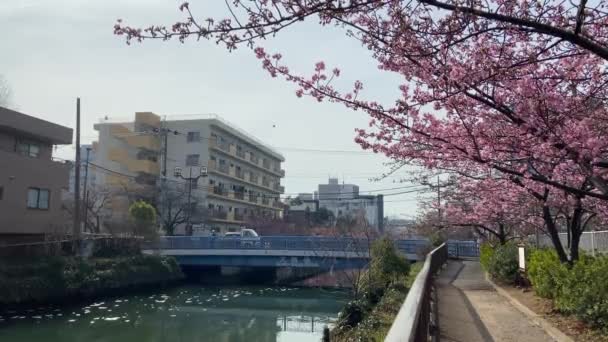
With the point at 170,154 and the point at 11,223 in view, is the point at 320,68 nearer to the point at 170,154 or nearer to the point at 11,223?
the point at 11,223

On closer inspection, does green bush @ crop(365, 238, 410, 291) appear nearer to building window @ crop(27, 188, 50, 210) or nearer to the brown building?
the brown building

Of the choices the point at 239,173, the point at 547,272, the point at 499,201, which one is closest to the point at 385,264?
the point at 499,201

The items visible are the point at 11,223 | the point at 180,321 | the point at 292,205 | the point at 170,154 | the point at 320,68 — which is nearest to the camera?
the point at 320,68

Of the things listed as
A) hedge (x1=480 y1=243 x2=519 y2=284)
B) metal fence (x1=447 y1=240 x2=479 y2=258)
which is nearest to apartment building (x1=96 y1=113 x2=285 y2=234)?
metal fence (x1=447 y1=240 x2=479 y2=258)

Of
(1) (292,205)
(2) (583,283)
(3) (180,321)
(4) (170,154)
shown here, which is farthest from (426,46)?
(1) (292,205)

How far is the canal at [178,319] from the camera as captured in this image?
19.3 metres

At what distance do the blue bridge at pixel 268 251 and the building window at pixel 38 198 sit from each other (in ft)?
27.5

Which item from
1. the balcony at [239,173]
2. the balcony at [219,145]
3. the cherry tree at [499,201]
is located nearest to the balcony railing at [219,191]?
the balcony at [239,173]

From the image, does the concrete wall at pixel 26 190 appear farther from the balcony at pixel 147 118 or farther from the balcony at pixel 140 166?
the balcony at pixel 147 118

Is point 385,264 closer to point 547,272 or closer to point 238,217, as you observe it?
point 547,272

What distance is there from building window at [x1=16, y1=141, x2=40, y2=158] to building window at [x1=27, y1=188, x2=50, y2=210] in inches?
71.2

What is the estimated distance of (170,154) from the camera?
200 ft

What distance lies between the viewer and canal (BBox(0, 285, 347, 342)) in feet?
63.5

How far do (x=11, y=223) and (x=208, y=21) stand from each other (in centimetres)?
2579
